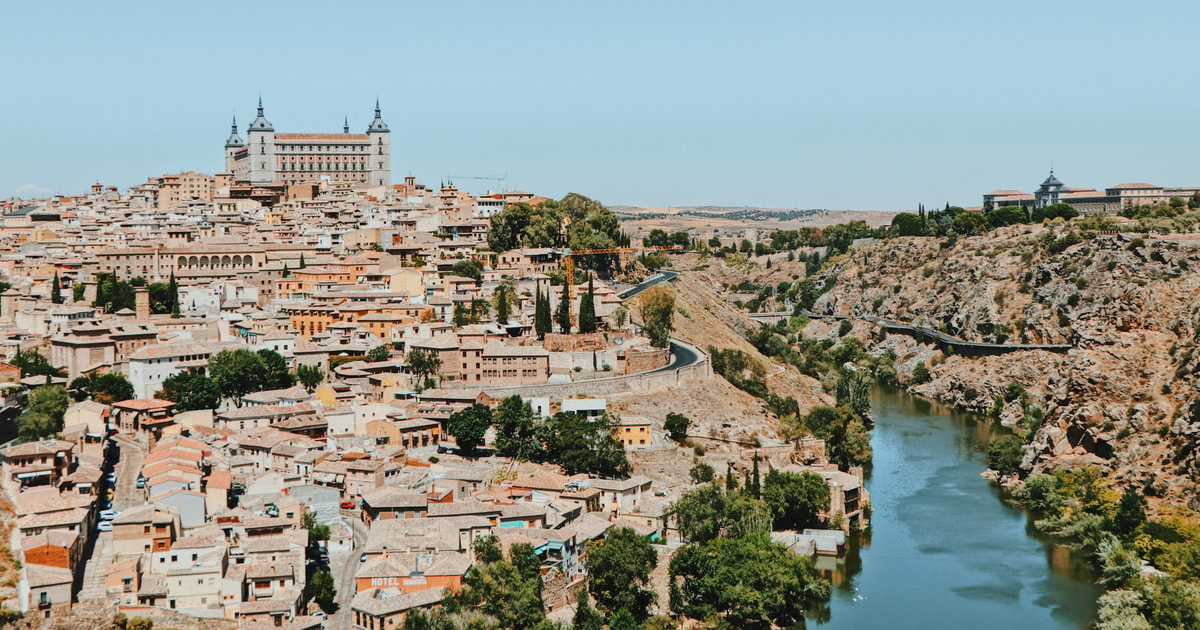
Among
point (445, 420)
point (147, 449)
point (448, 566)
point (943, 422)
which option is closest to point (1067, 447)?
point (943, 422)

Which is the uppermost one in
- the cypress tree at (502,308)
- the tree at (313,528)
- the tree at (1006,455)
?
the cypress tree at (502,308)

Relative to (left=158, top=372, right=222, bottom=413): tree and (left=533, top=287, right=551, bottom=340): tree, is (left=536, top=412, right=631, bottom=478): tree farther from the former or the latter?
(left=158, top=372, right=222, bottom=413): tree

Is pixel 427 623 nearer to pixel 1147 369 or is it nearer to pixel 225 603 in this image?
pixel 225 603

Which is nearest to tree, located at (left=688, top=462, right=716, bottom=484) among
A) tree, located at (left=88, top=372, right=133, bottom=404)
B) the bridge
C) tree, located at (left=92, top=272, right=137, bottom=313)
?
tree, located at (left=88, top=372, right=133, bottom=404)

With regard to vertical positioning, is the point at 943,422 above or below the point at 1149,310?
below

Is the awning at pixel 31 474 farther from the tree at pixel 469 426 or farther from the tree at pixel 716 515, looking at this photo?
the tree at pixel 716 515

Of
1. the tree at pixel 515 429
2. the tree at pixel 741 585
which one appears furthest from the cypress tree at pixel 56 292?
the tree at pixel 741 585
